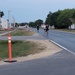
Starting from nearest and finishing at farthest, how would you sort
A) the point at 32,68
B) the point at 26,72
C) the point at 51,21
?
the point at 26,72
the point at 32,68
the point at 51,21

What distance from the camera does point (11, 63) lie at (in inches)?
608

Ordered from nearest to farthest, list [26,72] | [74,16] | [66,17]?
1. [26,72]
2. [74,16]
3. [66,17]

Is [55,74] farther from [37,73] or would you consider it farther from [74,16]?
[74,16]

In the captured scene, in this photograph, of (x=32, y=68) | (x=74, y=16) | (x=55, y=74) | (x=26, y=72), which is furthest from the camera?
(x=74, y=16)

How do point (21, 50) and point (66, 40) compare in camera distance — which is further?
point (66, 40)

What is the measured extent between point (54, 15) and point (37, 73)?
165707mm

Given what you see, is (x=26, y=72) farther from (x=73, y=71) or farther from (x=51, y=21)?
(x=51, y=21)

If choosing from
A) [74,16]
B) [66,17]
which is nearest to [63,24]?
[66,17]

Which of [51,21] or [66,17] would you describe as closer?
[66,17]

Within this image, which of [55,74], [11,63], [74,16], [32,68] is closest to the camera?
[55,74]

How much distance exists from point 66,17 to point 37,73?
125 m

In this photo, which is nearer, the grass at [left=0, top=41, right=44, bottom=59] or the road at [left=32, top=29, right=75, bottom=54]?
the grass at [left=0, top=41, right=44, bottom=59]

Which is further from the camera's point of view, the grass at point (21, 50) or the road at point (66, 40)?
the road at point (66, 40)

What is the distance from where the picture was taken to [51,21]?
175m
